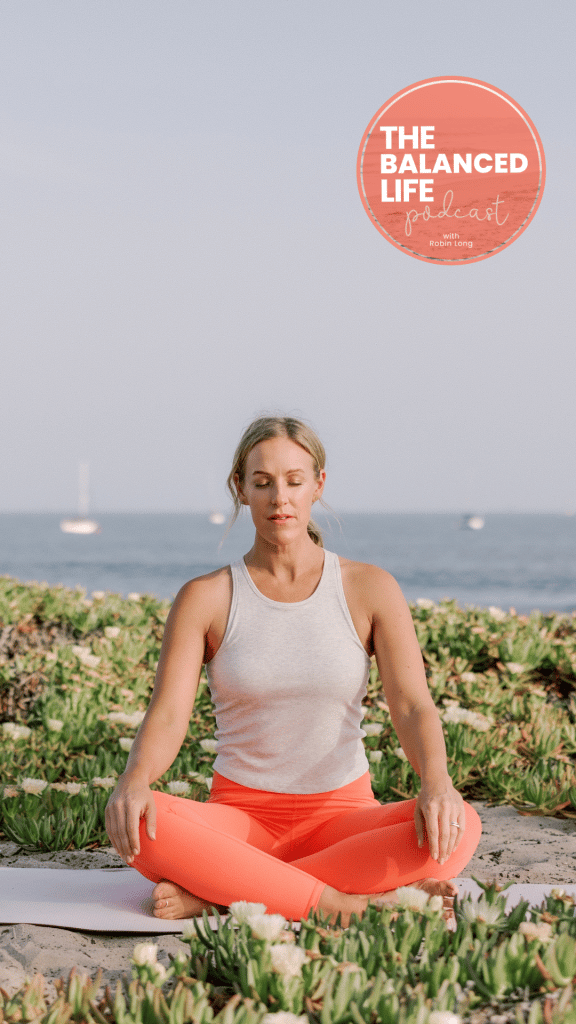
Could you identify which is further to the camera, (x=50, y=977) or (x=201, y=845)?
(x=201, y=845)

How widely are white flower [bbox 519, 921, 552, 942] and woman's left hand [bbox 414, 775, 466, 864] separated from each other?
0.53 m

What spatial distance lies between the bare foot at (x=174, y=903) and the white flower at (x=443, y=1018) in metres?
1.24

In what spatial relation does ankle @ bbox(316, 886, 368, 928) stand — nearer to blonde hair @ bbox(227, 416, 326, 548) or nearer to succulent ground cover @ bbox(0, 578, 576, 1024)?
succulent ground cover @ bbox(0, 578, 576, 1024)

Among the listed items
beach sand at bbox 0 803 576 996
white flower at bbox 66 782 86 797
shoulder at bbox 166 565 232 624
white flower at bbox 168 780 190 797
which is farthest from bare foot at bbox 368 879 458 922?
white flower at bbox 66 782 86 797

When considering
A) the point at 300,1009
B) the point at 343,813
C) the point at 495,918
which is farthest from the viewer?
the point at 343,813

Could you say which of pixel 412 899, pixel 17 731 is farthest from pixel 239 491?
pixel 17 731

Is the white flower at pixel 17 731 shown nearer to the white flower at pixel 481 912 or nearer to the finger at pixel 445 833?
the finger at pixel 445 833

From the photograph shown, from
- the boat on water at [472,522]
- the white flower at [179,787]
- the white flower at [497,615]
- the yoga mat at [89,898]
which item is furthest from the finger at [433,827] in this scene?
the boat on water at [472,522]

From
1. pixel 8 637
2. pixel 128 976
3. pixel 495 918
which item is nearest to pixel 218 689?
pixel 128 976

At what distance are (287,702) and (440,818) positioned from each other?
0.65 m

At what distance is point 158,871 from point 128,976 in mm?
457

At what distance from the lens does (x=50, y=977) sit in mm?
2400

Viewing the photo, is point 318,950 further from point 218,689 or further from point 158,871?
point 218,689

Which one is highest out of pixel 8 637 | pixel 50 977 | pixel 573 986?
pixel 8 637
